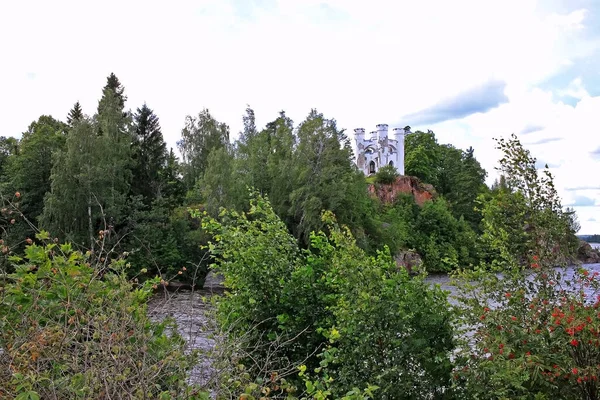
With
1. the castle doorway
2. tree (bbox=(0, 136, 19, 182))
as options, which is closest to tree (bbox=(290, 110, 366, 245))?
tree (bbox=(0, 136, 19, 182))

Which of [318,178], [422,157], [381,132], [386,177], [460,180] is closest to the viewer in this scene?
[318,178]

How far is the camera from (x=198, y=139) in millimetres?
46906

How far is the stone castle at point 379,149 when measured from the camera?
66.3 meters

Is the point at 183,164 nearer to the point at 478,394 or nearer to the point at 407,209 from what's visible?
the point at 407,209

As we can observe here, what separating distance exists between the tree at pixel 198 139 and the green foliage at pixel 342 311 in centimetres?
4067

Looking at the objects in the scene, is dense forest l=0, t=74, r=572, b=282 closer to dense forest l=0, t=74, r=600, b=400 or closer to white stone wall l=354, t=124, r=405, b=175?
dense forest l=0, t=74, r=600, b=400

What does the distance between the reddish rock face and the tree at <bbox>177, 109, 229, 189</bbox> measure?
15.4 m

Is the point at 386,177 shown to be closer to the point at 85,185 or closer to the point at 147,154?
the point at 147,154

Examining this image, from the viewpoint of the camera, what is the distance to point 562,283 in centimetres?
566

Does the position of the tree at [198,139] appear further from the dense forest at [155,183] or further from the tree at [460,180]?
the tree at [460,180]

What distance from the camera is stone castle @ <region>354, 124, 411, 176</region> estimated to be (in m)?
66.3

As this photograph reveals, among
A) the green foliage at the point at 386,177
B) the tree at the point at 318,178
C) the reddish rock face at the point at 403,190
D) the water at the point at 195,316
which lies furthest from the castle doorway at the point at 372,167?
the water at the point at 195,316

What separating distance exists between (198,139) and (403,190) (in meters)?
21.3

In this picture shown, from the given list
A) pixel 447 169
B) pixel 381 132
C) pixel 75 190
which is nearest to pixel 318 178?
pixel 75 190
